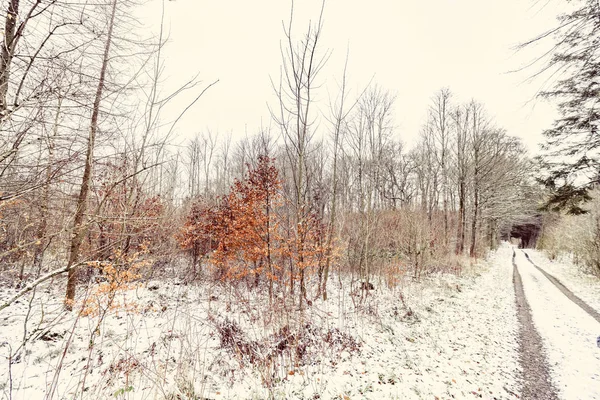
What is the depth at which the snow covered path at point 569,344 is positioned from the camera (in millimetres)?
4184

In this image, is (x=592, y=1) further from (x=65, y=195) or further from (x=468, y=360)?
(x=65, y=195)

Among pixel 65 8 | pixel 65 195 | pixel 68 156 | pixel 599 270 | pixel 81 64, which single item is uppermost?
pixel 65 8

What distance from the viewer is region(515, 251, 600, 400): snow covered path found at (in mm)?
4184

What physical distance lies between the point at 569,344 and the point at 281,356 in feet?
21.2

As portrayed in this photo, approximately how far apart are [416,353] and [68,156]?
646 centimetres

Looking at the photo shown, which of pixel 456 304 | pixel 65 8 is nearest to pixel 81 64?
pixel 65 8

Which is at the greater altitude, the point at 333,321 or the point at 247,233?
the point at 247,233

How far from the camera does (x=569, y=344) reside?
5590 mm

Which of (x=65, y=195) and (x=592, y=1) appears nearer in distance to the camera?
(x=65, y=195)

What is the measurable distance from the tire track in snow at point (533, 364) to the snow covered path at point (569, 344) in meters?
0.10

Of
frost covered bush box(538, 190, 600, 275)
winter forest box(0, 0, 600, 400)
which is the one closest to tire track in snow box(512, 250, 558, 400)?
winter forest box(0, 0, 600, 400)

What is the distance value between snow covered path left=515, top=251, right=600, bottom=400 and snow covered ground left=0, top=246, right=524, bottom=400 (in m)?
0.61

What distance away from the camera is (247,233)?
29.7 feet

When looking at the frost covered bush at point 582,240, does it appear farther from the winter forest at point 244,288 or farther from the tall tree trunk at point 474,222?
the tall tree trunk at point 474,222
